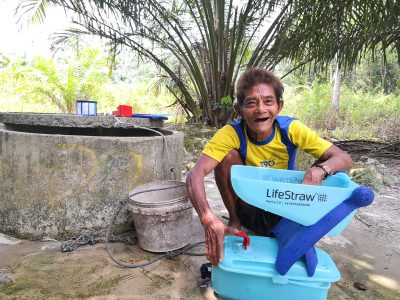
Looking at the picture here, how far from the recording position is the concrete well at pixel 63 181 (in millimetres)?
1934

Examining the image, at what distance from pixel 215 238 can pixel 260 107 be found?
0.68 metres

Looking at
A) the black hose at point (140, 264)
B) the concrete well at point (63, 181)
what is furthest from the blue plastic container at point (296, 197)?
the concrete well at point (63, 181)

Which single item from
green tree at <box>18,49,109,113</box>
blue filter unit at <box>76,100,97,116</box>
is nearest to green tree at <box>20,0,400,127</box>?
blue filter unit at <box>76,100,97,116</box>

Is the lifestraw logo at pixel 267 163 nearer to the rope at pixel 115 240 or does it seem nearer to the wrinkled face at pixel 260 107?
the wrinkled face at pixel 260 107

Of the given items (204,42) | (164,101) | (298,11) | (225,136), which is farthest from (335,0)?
(164,101)

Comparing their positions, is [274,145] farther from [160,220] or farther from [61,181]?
[61,181]

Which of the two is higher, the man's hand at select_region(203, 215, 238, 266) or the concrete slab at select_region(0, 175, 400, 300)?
the man's hand at select_region(203, 215, 238, 266)

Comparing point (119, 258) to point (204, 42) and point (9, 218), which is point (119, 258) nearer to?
point (9, 218)

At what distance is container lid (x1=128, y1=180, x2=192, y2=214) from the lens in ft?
5.80

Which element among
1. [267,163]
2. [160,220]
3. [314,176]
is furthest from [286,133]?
[160,220]

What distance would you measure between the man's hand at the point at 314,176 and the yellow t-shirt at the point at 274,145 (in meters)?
0.24

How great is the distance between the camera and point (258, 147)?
1779mm

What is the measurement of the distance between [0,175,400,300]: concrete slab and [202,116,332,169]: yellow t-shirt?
2.04ft

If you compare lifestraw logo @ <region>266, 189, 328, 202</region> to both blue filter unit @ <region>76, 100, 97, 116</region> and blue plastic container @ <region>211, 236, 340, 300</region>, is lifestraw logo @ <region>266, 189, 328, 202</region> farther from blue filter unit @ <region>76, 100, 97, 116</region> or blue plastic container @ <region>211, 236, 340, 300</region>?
blue filter unit @ <region>76, 100, 97, 116</region>
